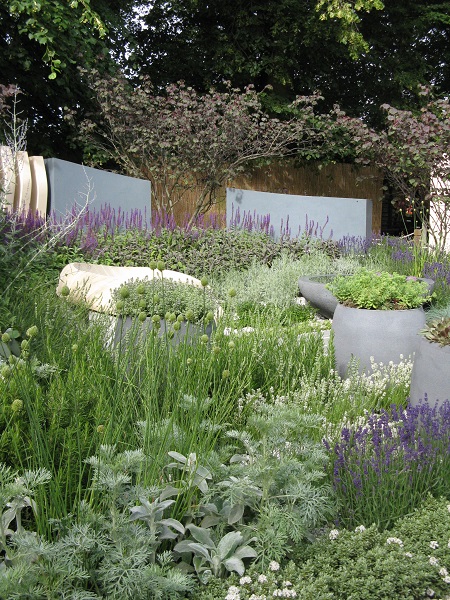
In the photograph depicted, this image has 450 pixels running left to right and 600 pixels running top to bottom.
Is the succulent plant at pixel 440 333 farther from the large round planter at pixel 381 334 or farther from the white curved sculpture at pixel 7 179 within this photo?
the white curved sculpture at pixel 7 179

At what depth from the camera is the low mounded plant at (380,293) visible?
4094 millimetres

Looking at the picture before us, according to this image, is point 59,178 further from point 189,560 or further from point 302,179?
point 302,179

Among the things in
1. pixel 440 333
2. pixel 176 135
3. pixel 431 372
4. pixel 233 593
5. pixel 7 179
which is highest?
pixel 176 135

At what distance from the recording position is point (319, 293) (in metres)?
5.90

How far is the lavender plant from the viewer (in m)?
2.14

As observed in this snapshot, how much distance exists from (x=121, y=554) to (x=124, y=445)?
61 cm

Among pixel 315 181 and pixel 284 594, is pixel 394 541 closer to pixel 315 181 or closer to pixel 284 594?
pixel 284 594

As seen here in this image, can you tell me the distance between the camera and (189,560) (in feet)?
6.21

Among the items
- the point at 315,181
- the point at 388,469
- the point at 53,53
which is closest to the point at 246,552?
the point at 388,469

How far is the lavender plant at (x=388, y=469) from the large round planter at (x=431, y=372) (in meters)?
0.38

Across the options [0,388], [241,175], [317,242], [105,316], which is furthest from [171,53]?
[0,388]

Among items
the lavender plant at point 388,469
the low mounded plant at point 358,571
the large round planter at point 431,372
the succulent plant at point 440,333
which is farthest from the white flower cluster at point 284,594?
the succulent plant at point 440,333

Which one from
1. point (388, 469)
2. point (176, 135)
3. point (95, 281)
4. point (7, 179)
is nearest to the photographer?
point (388, 469)

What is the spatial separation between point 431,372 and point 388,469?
981 millimetres
